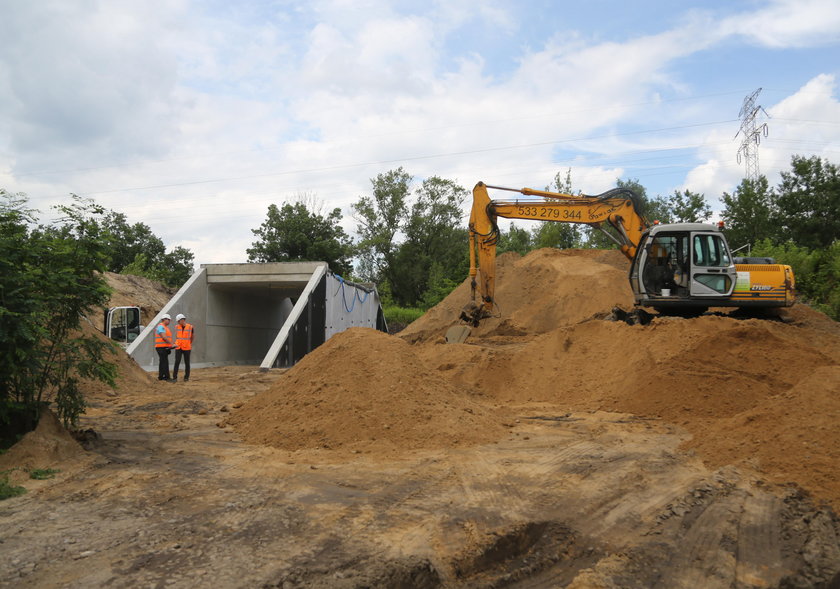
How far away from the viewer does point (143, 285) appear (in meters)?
28.0

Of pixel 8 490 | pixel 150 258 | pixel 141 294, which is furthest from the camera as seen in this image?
pixel 150 258

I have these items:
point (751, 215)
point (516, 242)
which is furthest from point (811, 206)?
point (516, 242)

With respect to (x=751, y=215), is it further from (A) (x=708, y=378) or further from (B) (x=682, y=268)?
(A) (x=708, y=378)

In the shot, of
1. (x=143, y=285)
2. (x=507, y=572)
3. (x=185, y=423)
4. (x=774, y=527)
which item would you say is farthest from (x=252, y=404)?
(x=143, y=285)

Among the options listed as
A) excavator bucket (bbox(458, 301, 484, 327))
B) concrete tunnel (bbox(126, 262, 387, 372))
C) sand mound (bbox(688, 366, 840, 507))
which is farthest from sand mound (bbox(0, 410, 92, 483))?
excavator bucket (bbox(458, 301, 484, 327))

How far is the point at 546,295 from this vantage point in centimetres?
2098

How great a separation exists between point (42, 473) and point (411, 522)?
3.43m

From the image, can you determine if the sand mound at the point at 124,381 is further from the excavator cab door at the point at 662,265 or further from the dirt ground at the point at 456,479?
the excavator cab door at the point at 662,265

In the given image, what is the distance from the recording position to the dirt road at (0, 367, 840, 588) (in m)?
3.59

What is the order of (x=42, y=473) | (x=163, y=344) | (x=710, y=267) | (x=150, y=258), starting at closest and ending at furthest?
(x=42, y=473), (x=710, y=267), (x=163, y=344), (x=150, y=258)

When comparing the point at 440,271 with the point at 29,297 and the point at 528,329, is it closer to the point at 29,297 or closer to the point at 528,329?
the point at 528,329

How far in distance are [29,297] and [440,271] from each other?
37451mm

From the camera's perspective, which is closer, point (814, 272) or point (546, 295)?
point (546, 295)

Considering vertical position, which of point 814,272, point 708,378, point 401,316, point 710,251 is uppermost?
point 814,272
